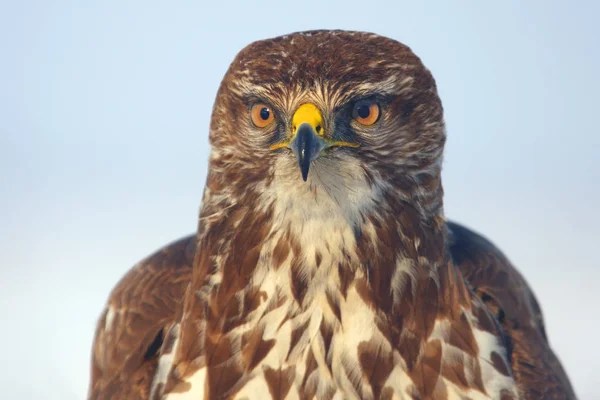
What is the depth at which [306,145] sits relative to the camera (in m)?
4.96

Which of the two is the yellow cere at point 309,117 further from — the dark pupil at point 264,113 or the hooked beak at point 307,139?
the dark pupil at point 264,113

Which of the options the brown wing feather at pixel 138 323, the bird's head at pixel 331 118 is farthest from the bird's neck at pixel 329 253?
the brown wing feather at pixel 138 323

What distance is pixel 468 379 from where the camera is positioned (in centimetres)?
534

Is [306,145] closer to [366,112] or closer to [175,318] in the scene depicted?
[366,112]

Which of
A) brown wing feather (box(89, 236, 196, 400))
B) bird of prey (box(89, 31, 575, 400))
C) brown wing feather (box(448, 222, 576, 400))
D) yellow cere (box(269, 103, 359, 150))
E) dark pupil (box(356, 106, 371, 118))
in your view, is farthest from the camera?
brown wing feather (box(89, 236, 196, 400))

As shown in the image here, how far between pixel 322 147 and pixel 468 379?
4.22ft

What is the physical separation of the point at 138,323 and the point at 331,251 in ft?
4.34

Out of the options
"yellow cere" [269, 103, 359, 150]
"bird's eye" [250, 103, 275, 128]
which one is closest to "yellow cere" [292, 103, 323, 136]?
"yellow cere" [269, 103, 359, 150]

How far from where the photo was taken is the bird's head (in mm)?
5223

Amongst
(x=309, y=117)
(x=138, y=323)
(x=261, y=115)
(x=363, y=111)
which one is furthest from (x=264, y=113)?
(x=138, y=323)

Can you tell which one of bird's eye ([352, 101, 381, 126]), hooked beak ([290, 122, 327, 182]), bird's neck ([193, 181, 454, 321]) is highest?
bird's eye ([352, 101, 381, 126])

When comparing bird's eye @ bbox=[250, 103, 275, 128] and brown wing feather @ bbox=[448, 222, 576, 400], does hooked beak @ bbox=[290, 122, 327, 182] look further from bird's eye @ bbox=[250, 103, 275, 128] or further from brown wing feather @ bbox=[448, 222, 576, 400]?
brown wing feather @ bbox=[448, 222, 576, 400]

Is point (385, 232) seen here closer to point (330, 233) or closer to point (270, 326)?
point (330, 233)

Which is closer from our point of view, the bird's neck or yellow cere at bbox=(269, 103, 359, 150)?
yellow cere at bbox=(269, 103, 359, 150)
